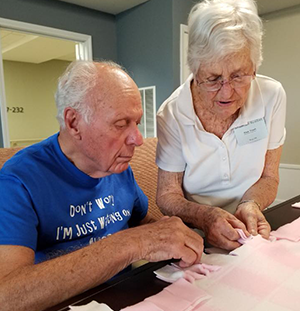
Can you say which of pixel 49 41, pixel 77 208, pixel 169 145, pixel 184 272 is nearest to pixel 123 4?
pixel 49 41

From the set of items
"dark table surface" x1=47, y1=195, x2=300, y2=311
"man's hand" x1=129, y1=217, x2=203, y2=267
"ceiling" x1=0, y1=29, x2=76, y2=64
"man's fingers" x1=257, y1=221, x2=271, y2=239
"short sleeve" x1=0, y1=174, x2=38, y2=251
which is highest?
"ceiling" x1=0, y1=29, x2=76, y2=64

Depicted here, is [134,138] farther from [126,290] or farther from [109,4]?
[109,4]

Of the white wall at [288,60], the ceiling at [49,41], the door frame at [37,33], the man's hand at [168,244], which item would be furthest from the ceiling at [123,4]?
the man's hand at [168,244]

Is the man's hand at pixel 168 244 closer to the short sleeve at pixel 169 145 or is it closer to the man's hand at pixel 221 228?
the man's hand at pixel 221 228

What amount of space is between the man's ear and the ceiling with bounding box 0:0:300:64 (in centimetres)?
290

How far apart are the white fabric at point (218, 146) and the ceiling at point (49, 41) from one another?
2.69 metres

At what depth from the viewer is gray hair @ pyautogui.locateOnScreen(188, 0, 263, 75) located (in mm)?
898

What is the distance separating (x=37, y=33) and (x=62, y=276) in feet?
10.5

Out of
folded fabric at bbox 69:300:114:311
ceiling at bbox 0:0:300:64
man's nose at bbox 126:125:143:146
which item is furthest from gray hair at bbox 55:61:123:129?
ceiling at bbox 0:0:300:64

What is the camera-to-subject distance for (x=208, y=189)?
A: 3.91 ft

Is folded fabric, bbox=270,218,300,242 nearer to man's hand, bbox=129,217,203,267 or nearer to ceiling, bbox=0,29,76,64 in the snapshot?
man's hand, bbox=129,217,203,267

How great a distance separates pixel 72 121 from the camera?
32.5 inches

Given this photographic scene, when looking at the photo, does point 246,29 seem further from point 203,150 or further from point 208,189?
point 208,189

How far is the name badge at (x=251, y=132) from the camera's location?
1.13m
